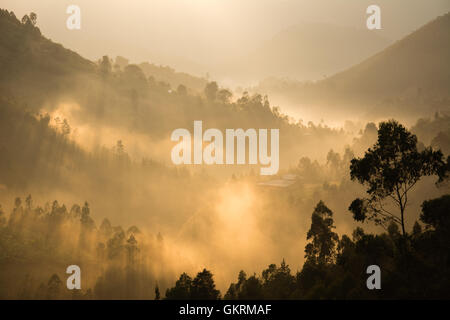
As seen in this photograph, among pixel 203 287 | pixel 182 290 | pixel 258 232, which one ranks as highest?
pixel 258 232

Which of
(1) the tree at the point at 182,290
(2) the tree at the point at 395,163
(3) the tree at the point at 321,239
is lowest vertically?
(1) the tree at the point at 182,290

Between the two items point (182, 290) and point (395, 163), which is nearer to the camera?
point (395, 163)

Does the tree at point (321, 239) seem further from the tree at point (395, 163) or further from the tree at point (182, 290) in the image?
the tree at point (182, 290)

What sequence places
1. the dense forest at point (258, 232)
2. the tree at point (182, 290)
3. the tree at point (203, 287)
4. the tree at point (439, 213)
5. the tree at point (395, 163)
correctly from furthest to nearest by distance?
the tree at point (182, 290)
the tree at point (203, 287)
the tree at point (439, 213)
the dense forest at point (258, 232)
the tree at point (395, 163)

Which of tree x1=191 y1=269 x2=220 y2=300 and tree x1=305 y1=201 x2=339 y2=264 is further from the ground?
tree x1=305 y1=201 x2=339 y2=264

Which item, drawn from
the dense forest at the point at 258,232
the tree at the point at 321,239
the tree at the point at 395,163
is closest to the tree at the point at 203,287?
the dense forest at the point at 258,232

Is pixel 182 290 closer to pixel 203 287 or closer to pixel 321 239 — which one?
pixel 203 287

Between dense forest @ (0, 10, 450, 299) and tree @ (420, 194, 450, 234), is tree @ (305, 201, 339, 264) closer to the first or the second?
dense forest @ (0, 10, 450, 299)

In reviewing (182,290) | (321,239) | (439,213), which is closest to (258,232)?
(321,239)

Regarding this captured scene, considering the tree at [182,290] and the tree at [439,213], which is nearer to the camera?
the tree at [439,213]

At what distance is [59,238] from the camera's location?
110250 mm

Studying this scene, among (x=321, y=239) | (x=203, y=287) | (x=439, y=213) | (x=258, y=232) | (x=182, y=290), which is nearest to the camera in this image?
(x=439, y=213)

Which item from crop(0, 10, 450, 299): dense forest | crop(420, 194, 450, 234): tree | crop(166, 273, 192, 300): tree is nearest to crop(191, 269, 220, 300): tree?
crop(0, 10, 450, 299): dense forest
